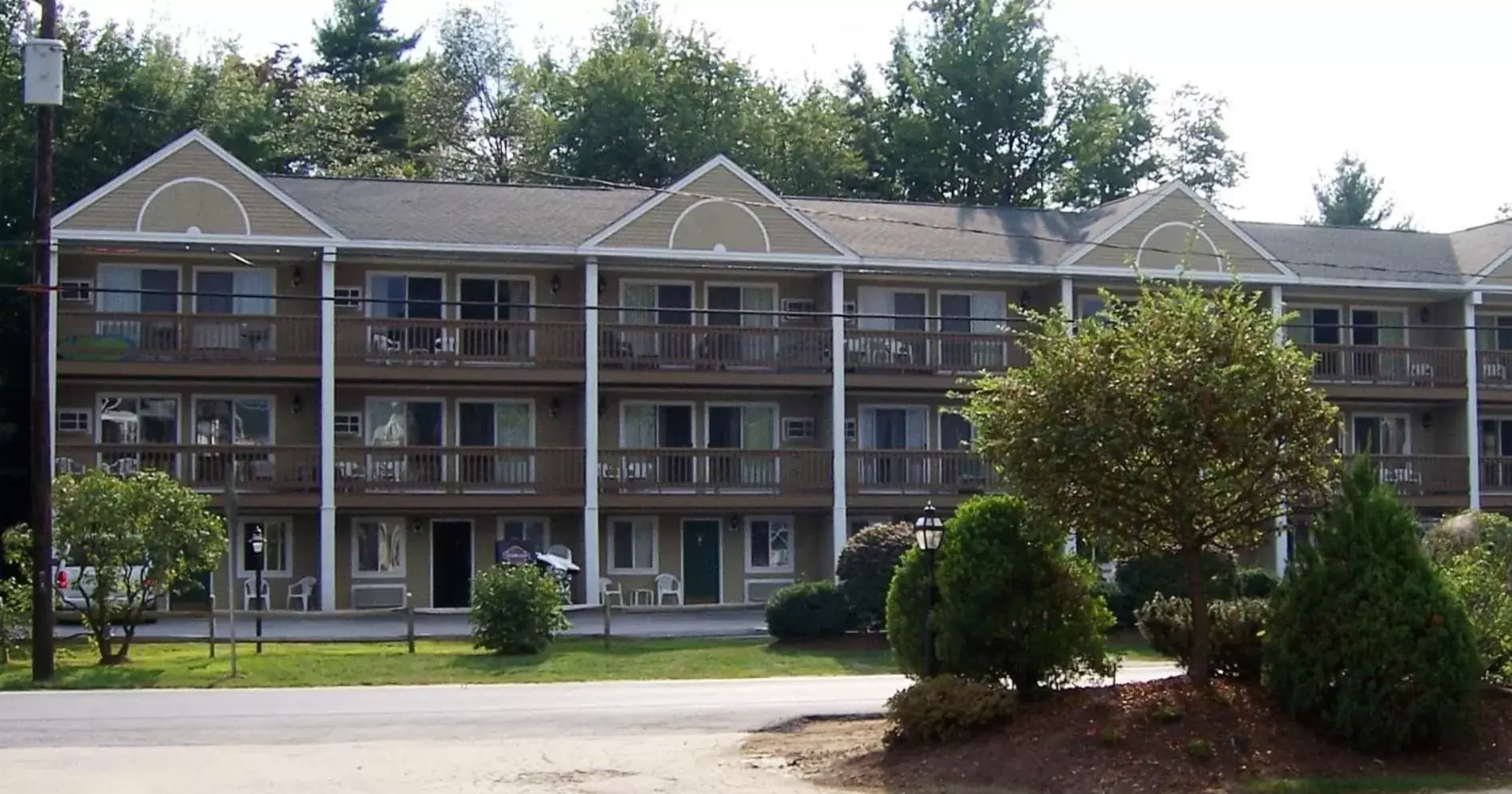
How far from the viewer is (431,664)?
25.8 metres

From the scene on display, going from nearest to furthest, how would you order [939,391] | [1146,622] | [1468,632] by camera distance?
[1468,632] → [1146,622] → [939,391]

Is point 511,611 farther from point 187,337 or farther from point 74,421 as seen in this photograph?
point 74,421

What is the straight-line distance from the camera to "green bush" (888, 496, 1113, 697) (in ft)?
52.7

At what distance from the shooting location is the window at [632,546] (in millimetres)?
38094

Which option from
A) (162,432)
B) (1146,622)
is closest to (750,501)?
(162,432)

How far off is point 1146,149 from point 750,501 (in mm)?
30556

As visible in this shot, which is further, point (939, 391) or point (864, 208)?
point (864, 208)

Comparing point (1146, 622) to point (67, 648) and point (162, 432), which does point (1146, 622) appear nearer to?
point (67, 648)

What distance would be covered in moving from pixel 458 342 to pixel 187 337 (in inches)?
199

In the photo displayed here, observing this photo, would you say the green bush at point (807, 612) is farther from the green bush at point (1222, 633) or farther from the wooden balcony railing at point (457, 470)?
the green bush at point (1222, 633)

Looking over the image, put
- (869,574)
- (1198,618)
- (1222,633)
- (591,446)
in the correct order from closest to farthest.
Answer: (1198,618) → (1222,633) → (869,574) → (591,446)

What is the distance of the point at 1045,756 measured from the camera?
14.6m

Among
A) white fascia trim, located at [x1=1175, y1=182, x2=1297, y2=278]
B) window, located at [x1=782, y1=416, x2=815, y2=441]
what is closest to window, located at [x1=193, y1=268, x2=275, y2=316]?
window, located at [x1=782, y1=416, x2=815, y2=441]

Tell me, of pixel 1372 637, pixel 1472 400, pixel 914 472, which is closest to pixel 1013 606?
pixel 1372 637
